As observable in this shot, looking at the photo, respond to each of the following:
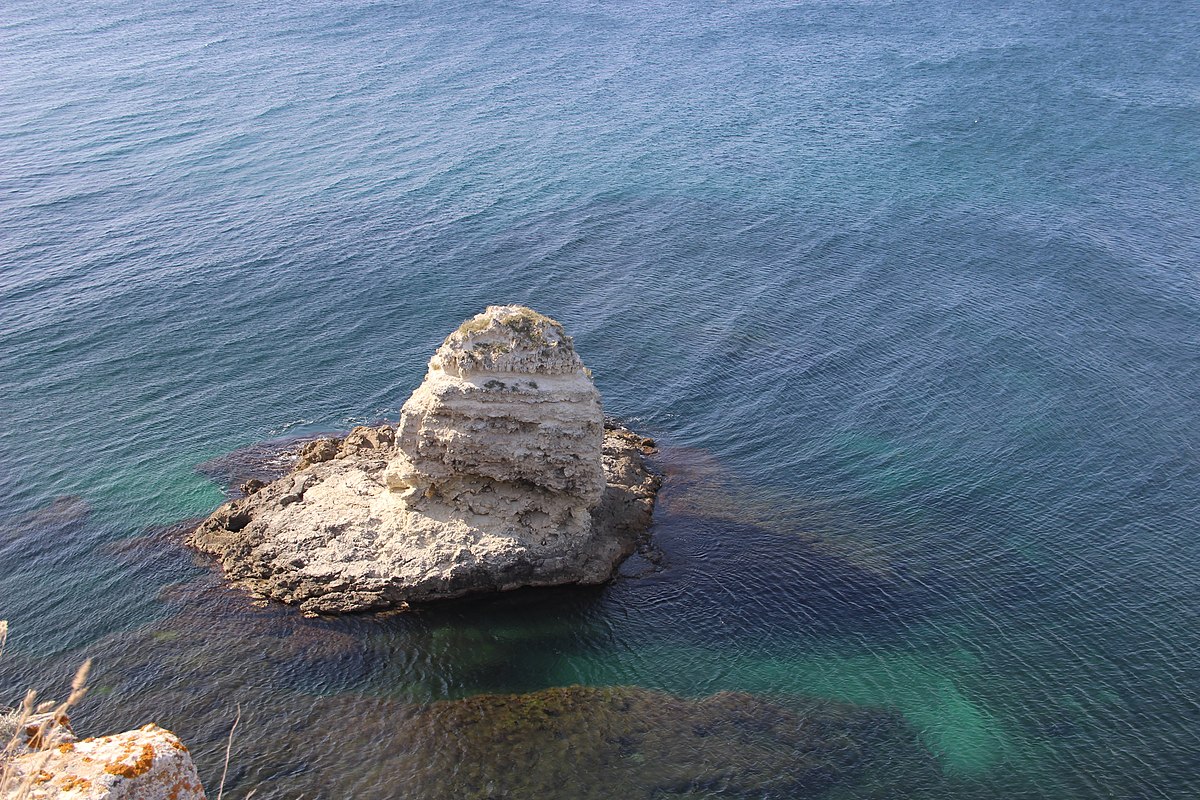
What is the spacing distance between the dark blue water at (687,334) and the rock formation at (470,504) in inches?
68.7

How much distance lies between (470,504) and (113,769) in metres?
30.4

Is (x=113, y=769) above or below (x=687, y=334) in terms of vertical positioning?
above

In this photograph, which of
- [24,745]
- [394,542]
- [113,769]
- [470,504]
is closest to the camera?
[113,769]

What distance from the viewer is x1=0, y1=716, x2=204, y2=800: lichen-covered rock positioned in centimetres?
1515

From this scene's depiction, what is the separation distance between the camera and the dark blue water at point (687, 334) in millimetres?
41469

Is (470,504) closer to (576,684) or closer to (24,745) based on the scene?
(576,684)

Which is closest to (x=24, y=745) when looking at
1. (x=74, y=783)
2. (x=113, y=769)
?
(x=74, y=783)

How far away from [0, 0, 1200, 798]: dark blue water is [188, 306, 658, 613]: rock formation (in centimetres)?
175

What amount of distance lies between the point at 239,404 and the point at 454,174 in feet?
117

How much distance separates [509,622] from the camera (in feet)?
144

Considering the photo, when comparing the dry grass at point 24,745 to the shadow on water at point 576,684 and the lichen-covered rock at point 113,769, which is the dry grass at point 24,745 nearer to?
the lichen-covered rock at point 113,769

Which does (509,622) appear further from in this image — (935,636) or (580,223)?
(580,223)

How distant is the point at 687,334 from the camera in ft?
219

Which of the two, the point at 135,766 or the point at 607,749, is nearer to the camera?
the point at 135,766
